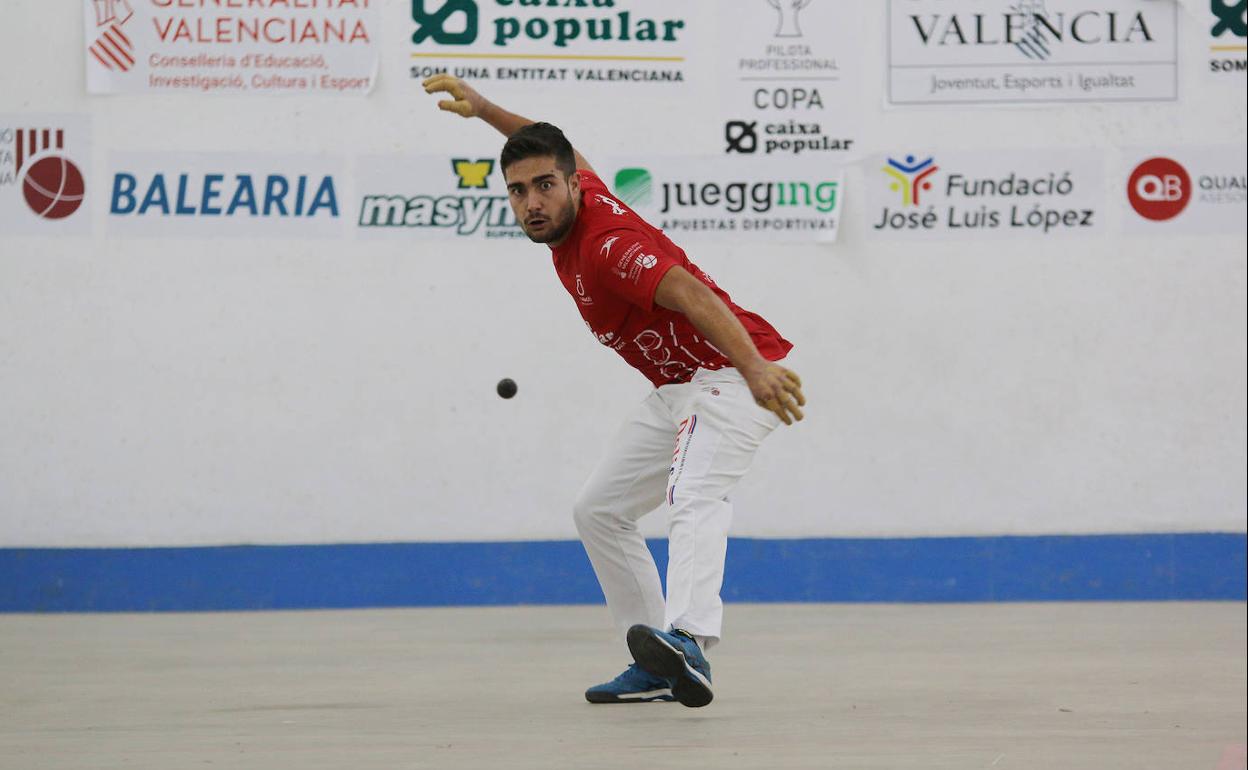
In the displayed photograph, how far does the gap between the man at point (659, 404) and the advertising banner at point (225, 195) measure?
7.97ft

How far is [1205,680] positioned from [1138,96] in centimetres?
328

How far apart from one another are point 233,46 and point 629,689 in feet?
12.7

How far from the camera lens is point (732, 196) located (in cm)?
712

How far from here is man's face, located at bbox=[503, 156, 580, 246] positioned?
4.34 meters

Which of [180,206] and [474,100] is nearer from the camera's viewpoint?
[474,100]

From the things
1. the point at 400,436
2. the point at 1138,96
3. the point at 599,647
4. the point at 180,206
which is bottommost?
the point at 599,647

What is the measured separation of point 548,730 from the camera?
402 cm

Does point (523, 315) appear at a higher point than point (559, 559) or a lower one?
higher

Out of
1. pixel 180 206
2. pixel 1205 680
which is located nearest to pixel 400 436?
pixel 180 206

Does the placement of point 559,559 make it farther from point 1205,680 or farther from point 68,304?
point 1205,680

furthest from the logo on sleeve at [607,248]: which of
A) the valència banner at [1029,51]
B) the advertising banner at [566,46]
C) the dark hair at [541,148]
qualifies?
the valència banner at [1029,51]

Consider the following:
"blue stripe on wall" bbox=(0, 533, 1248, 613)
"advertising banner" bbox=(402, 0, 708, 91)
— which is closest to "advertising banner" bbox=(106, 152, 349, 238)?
"advertising banner" bbox=(402, 0, 708, 91)

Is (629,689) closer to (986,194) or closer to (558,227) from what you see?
(558,227)

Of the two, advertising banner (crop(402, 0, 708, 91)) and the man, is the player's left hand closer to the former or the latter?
the man
